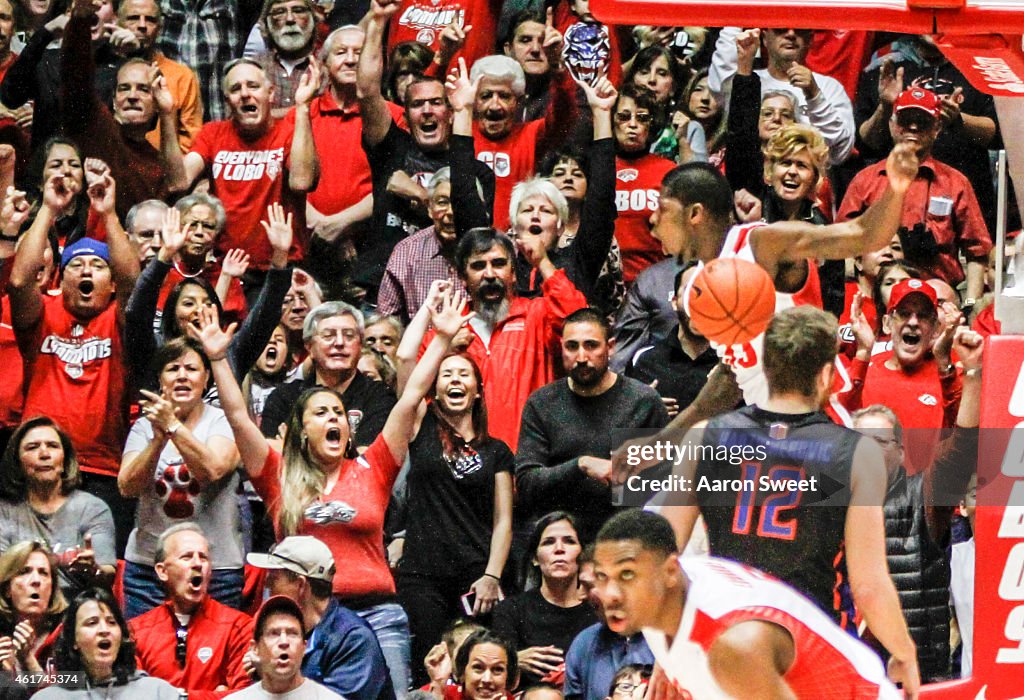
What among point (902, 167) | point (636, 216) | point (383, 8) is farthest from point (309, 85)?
point (902, 167)

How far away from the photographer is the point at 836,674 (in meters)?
5.43

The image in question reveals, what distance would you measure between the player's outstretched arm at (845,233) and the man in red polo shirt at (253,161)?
2.43m

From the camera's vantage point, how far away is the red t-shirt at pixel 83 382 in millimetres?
7324

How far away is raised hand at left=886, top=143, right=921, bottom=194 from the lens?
7375 mm

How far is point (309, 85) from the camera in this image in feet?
27.0

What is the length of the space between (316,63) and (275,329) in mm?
1545

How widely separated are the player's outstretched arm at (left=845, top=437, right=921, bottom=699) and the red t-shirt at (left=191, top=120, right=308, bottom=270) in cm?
328

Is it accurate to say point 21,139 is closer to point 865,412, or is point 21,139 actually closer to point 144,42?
point 144,42

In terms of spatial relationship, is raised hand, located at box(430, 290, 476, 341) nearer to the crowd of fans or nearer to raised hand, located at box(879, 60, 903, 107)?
the crowd of fans

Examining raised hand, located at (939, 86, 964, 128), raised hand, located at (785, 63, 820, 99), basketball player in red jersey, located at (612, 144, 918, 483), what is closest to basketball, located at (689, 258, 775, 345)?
basketball player in red jersey, located at (612, 144, 918, 483)

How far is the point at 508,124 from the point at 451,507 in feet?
6.91

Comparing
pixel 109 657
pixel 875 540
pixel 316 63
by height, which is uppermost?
pixel 316 63

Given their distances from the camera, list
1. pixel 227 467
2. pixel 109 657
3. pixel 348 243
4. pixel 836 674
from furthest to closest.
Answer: pixel 348 243
pixel 227 467
pixel 109 657
pixel 836 674

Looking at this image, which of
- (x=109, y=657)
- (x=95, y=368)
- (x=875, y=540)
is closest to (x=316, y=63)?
(x=95, y=368)
